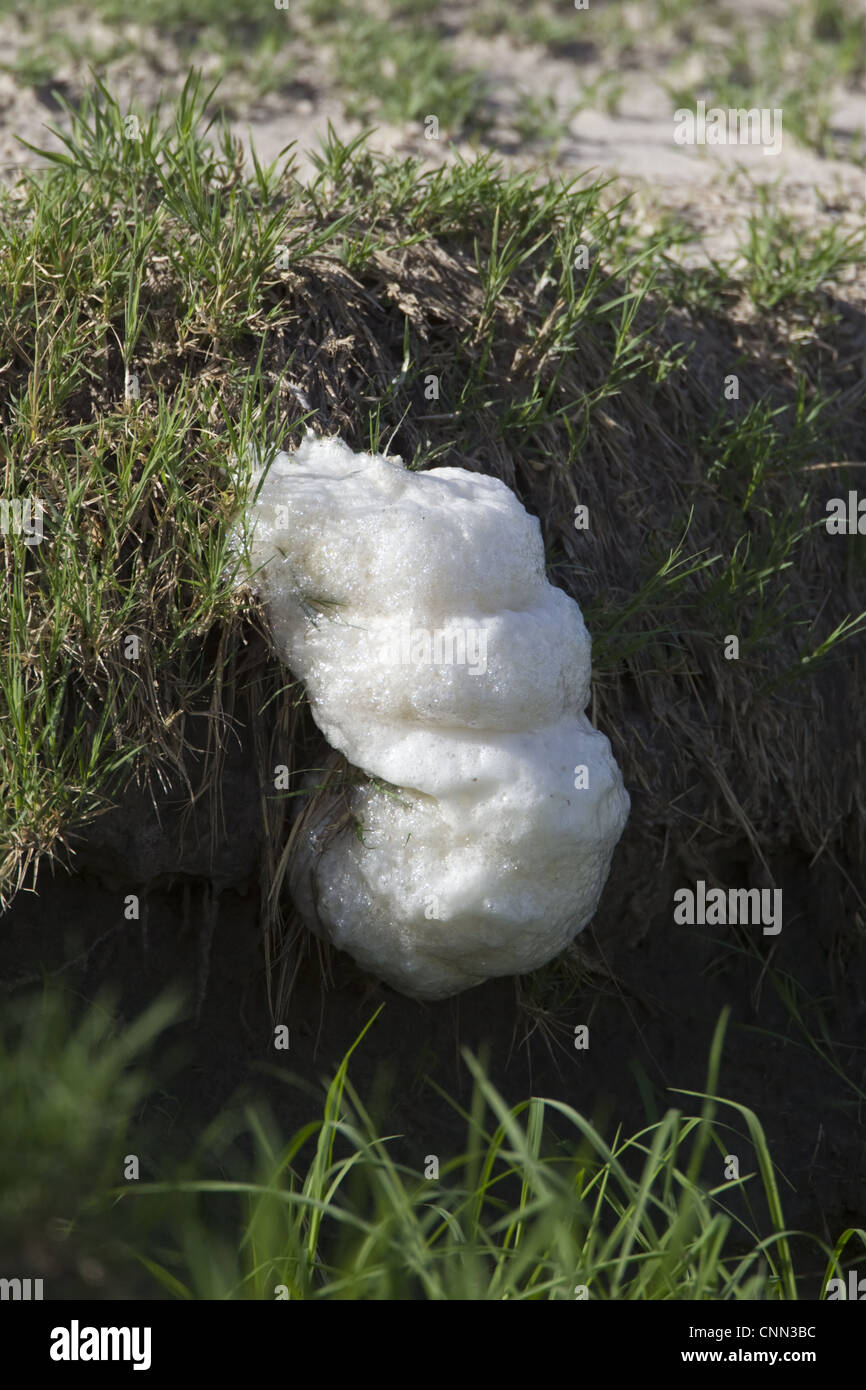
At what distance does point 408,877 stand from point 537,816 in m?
0.26

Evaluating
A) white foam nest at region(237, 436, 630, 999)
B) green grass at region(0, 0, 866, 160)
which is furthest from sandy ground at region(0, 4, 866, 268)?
white foam nest at region(237, 436, 630, 999)

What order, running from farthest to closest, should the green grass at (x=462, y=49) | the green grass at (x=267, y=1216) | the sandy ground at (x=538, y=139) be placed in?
the green grass at (x=462, y=49) < the sandy ground at (x=538, y=139) < the green grass at (x=267, y=1216)

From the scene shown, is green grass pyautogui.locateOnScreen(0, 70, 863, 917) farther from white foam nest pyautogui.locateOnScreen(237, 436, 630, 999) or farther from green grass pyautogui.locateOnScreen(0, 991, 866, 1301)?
green grass pyautogui.locateOnScreen(0, 991, 866, 1301)

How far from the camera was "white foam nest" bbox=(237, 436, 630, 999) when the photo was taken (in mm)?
2260

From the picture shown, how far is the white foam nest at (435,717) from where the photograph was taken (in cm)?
226

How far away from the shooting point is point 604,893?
2.64 metres

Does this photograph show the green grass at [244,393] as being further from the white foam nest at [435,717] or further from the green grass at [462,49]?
the green grass at [462,49]

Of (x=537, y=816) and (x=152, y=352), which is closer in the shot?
(x=537, y=816)

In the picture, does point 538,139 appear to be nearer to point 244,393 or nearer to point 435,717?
point 244,393

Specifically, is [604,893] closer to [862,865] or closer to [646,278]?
[862,865]

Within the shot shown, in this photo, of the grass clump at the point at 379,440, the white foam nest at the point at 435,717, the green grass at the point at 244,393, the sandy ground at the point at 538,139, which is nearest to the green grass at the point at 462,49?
the sandy ground at the point at 538,139

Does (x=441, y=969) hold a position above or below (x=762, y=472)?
below

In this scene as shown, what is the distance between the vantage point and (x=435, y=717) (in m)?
2.27

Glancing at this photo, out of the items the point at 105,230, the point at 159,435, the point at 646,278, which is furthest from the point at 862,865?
the point at 105,230
